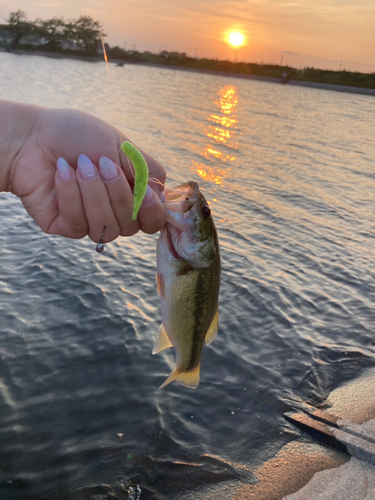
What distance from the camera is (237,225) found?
12109mm

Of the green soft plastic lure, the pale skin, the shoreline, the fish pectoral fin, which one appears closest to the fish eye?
the pale skin

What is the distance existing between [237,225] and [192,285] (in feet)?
31.6

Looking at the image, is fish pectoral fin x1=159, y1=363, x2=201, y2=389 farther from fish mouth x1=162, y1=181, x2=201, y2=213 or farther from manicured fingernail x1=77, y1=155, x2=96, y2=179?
manicured fingernail x1=77, y1=155, x2=96, y2=179

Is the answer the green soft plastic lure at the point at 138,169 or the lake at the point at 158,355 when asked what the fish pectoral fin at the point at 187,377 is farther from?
the lake at the point at 158,355

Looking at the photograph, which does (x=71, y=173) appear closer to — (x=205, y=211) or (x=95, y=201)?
(x=95, y=201)

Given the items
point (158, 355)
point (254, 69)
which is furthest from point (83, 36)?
point (158, 355)

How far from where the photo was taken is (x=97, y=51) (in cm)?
12225

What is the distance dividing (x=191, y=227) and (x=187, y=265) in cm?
25

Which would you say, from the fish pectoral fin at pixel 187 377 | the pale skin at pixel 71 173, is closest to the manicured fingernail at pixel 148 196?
the pale skin at pixel 71 173

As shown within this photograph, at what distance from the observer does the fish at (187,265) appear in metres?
2.46

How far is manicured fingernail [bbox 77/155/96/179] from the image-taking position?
85.4 inches

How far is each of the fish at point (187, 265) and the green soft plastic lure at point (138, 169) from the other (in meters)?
0.41

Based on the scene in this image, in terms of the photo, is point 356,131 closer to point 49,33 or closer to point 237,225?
point 237,225

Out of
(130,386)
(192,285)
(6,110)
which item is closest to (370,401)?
(130,386)
